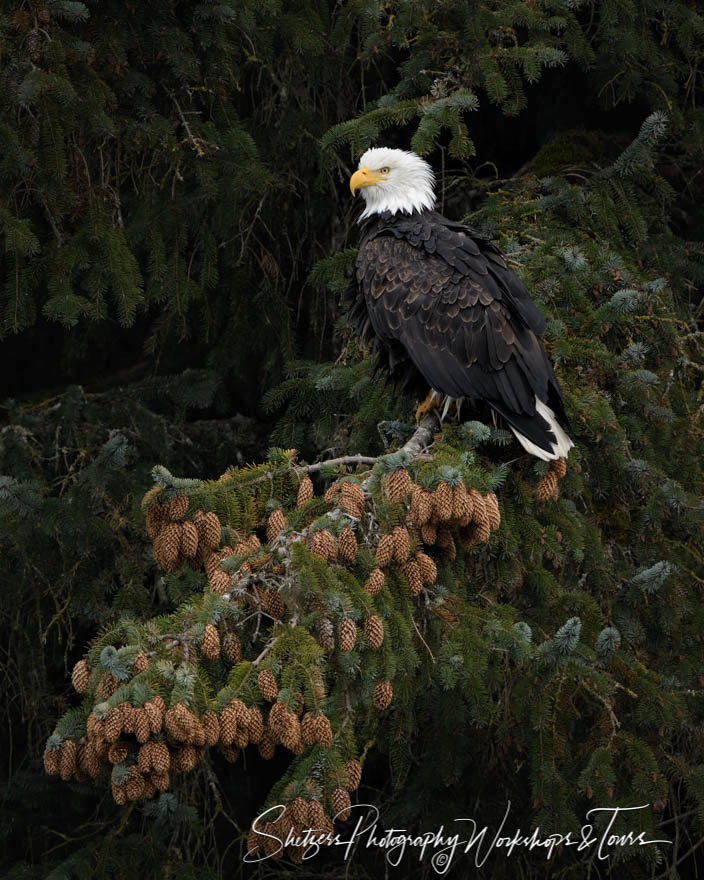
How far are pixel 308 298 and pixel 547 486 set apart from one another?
301cm

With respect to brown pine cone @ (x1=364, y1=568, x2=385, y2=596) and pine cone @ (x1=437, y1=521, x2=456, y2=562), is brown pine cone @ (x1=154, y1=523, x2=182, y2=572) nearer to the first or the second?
brown pine cone @ (x1=364, y1=568, x2=385, y2=596)

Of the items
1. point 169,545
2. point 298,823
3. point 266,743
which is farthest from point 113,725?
point 169,545

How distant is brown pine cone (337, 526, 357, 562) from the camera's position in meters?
3.02

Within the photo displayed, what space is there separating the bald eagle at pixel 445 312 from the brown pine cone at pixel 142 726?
190cm

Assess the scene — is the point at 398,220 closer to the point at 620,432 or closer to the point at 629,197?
the point at 629,197

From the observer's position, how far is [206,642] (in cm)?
272

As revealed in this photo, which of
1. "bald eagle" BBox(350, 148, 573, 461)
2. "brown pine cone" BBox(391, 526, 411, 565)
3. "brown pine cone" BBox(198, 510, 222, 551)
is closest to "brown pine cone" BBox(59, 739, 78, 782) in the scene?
"brown pine cone" BBox(198, 510, 222, 551)

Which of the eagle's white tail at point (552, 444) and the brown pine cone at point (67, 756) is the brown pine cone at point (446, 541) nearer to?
the eagle's white tail at point (552, 444)

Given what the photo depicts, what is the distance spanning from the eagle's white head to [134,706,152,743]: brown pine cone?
10.3 ft

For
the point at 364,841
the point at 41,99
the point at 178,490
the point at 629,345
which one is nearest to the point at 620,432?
the point at 629,345

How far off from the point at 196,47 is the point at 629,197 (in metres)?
2.05

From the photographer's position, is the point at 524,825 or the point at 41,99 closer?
the point at 41,99

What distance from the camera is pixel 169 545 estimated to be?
3078 mm

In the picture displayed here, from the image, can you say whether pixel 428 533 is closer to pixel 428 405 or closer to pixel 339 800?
pixel 339 800
